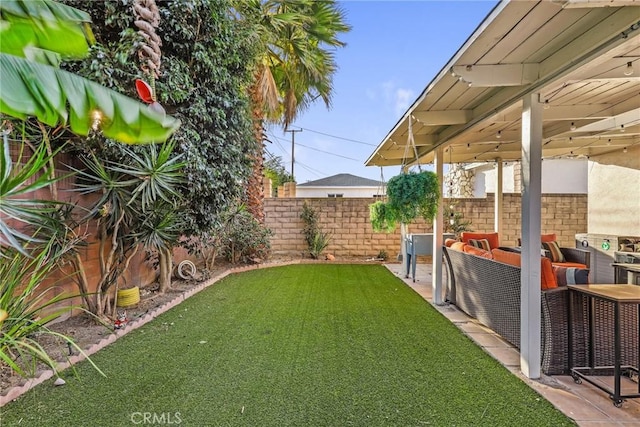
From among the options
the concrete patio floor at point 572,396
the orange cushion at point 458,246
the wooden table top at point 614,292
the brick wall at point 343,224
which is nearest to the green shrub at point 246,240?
the brick wall at point 343,224

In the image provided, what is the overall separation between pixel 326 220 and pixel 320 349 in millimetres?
6153

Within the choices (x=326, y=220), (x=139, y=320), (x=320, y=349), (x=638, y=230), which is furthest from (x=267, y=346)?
(x=638, y=230)

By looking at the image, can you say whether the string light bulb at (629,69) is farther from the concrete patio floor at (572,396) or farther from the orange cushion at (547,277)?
the concrete patio floor at (572,396)

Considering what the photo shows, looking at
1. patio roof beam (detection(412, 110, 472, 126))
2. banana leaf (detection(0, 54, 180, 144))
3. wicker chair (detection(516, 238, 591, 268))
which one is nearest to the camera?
banana leaf (detection(0, 54, 180, 144))

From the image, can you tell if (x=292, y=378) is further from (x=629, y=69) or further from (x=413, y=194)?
A: (x=629, y=69)

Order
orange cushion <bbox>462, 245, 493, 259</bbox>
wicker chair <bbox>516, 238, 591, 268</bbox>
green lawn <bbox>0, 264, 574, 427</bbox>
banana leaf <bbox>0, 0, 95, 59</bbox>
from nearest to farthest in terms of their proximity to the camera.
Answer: banana leaf <bbox>0, 0, 95, 59</bbox> → green lawn <bbox>0, 264, 574, 427</bbox> → orange cushion <bbox>462, 245, 493, 259</bbox> → wicker chair <bbox>516, 238, 591, 268</bbox>

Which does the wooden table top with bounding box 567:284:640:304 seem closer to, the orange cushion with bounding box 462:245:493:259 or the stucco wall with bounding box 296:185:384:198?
the orange cushion with bounding box 462:245:493:259

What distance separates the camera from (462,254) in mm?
4309

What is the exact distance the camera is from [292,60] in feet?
22.7

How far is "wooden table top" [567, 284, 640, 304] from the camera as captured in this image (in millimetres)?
2198

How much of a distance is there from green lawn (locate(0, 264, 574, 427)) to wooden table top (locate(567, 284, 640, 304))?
0.90 metres

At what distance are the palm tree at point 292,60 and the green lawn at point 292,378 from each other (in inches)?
136

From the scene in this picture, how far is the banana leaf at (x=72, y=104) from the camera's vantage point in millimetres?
1340

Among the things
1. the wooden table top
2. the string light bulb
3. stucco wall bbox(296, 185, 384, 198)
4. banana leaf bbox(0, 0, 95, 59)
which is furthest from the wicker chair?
stucco wall bbox(296, 185, 384, 198)
